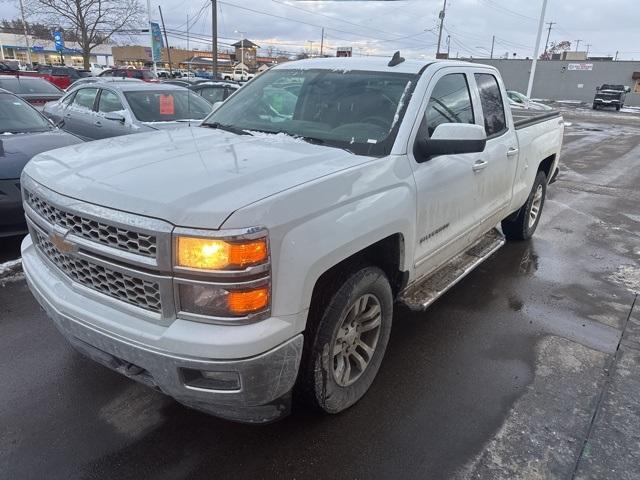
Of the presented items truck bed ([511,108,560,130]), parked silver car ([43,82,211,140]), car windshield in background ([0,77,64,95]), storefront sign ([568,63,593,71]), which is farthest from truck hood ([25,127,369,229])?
storefront sign ([568,63,593,71])

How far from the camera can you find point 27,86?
11.7m

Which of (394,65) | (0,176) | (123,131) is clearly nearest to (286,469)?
(394,65)

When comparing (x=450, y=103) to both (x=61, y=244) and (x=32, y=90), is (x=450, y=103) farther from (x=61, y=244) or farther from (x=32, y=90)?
(x=32, y=90)

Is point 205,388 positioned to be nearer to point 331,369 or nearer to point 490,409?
point 331,369

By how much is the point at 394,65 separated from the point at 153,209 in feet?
7.27

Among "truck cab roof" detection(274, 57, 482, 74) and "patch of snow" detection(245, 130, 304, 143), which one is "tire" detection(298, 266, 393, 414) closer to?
"patch of snow" detection(245, 130, 304, 143)

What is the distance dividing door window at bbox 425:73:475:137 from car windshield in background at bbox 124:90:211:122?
5697 millimetres

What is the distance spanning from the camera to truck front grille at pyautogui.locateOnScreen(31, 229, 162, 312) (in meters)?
2.14

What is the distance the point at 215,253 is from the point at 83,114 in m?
8.35


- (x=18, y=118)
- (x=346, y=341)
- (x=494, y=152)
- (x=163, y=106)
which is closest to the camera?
(x=346, y=341)

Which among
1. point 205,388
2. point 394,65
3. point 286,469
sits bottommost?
point 286,469

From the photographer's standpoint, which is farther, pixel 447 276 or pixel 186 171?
pixel 447 276

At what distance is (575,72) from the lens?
1935 inches

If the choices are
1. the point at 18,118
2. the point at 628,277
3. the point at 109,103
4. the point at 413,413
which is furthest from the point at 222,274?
the point at 109,103
